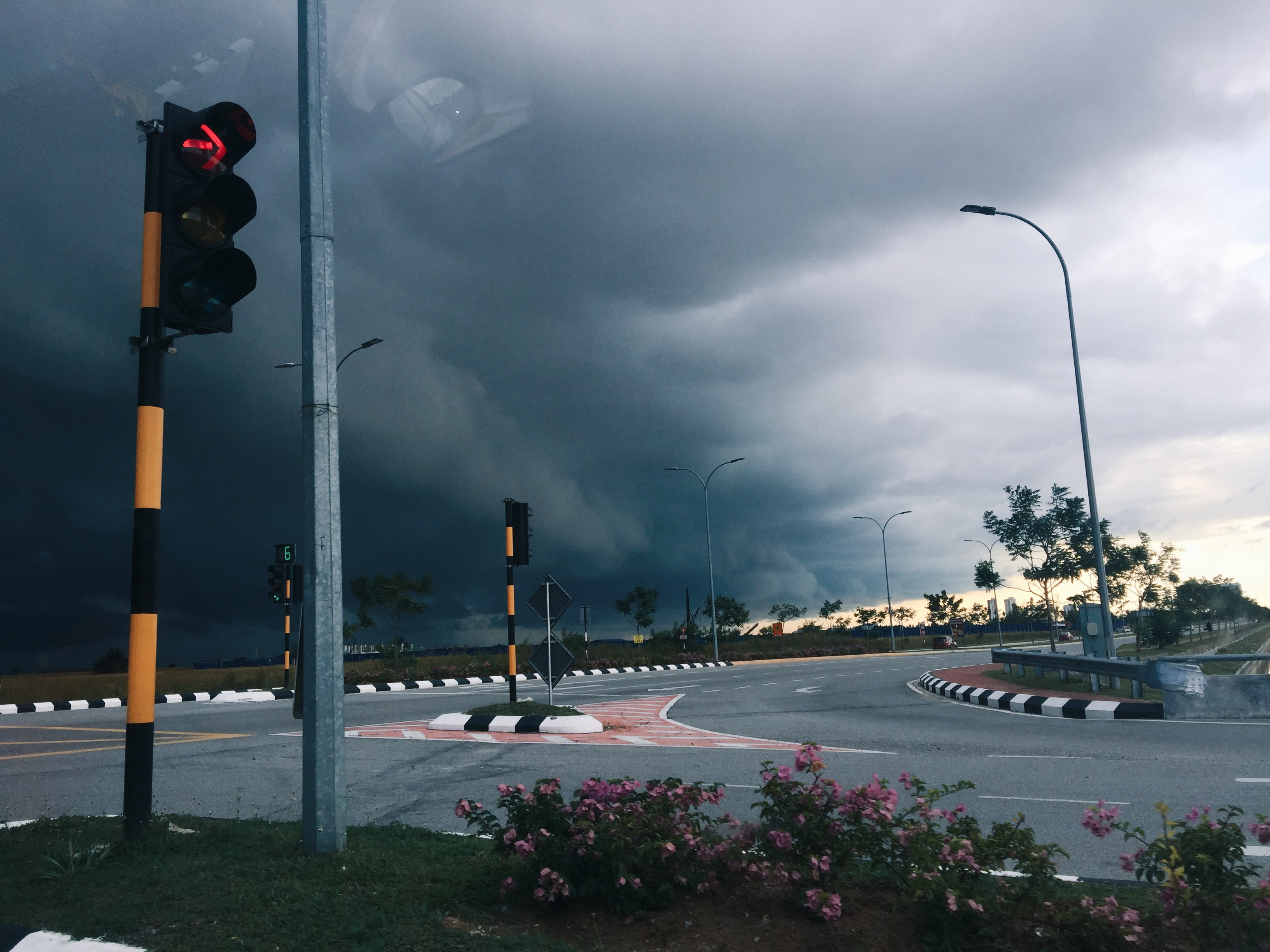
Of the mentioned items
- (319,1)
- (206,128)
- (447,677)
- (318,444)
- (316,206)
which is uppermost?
(319,1)

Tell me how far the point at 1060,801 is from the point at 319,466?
6.53m

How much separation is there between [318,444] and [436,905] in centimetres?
251

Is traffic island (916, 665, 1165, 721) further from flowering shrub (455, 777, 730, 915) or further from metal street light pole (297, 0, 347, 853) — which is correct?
metal street light pole (297, 0, 347, 853)

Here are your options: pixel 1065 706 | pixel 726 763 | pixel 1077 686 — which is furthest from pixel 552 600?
pixel 1077 686

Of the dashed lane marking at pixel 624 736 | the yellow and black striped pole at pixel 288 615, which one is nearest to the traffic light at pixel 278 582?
the yellow and black striped pole at pixel 288 615

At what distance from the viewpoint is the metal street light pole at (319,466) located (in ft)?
15.9

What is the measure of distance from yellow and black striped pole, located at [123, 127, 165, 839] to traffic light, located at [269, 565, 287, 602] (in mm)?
24632

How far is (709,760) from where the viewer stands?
1039 centimetres

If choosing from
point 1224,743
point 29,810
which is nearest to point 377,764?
point 29,810

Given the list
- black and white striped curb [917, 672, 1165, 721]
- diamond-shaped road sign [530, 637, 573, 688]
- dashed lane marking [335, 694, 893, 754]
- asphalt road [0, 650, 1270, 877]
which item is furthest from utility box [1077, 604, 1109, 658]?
diamond-shaped road sign [530, 637, 573, 688]

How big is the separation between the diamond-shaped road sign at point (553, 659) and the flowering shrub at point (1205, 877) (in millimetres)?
12410

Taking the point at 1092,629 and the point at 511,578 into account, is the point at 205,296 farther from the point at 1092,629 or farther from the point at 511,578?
the point at 1092,629

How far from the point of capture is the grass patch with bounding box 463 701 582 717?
15.0 m

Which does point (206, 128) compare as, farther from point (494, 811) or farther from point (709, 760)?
point (709, 760)
